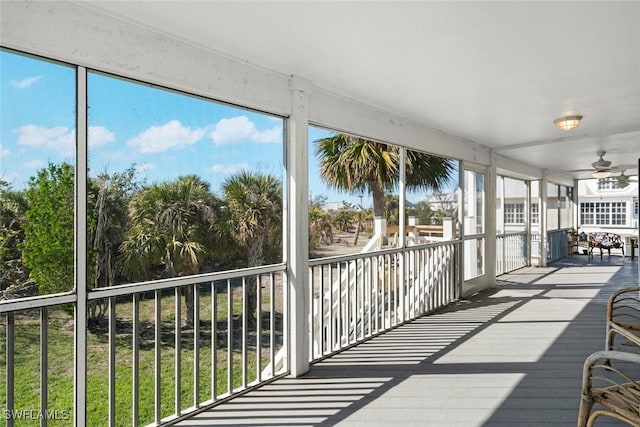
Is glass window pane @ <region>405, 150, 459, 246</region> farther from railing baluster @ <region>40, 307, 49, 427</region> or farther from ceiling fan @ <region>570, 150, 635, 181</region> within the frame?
railing baluster @ <region>40, 307, 49, 427</region>

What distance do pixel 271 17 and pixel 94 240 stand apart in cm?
153

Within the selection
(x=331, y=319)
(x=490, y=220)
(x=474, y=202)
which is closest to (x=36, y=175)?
(x=331, y=319)

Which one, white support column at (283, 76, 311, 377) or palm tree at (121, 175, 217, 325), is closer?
palm tree at (121, 175, 217, 325)

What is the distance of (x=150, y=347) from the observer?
8.02 ft

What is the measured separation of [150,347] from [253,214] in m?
1.13

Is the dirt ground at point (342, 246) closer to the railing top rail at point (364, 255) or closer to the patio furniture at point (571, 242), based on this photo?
the railing top rail at point (364, 255)

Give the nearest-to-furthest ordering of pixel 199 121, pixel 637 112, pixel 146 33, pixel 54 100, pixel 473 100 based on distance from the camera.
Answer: pixel 54 100
pixel 146 33
pixel 199 121
pixel 473 100
pixel 637 112

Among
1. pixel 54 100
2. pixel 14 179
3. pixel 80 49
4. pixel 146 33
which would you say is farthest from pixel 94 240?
pixel 146 33

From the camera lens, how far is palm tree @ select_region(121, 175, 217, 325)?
2.31 metres

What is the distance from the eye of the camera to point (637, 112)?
14.3 ft

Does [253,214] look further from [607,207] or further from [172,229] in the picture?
[607,207]

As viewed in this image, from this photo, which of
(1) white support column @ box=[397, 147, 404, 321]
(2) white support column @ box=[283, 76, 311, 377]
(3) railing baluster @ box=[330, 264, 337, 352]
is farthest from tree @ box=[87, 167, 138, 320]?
(1) white support column @ box=[397, 147, 404, 321]

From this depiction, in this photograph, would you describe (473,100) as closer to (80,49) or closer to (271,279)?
(271,279)

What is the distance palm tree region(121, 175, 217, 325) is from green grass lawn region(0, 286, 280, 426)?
22 cm
